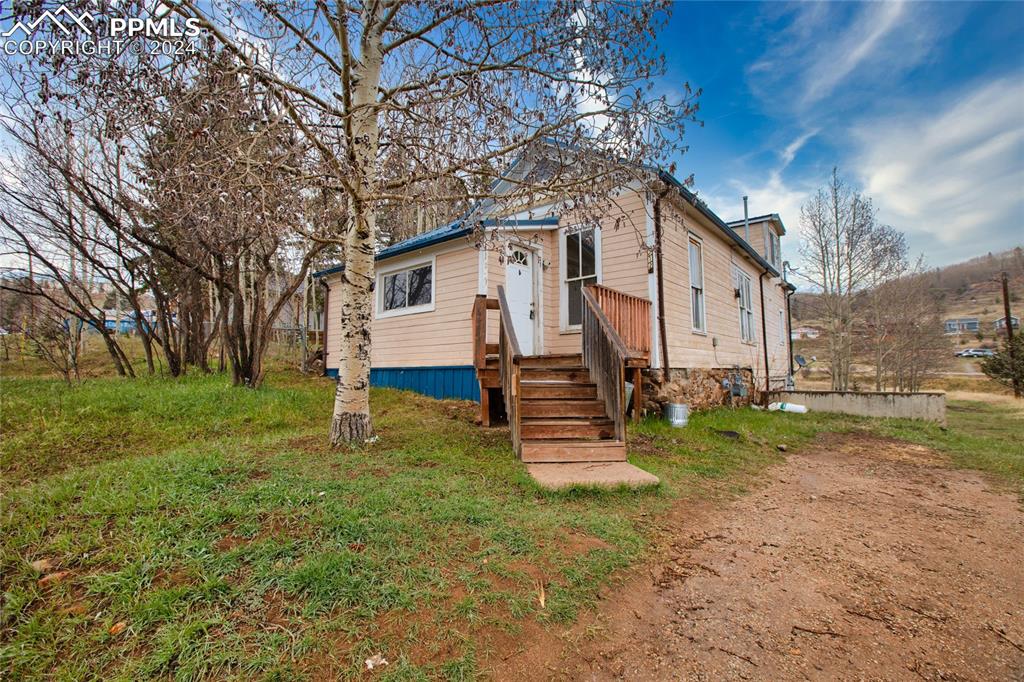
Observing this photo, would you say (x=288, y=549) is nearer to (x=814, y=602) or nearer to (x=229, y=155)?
(x=814, y=602)

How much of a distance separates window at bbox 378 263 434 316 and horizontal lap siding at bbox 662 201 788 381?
16.5 ft

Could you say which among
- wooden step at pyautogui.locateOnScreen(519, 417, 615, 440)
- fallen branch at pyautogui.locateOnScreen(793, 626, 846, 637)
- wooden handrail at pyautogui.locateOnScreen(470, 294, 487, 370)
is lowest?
fallen branch at pyautogui.locateOnScreen(793, 626, 846, 637)

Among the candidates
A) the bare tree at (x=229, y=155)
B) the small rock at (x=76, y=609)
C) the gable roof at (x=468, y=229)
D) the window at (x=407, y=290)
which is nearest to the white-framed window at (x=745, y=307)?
the gable roof at (x=468, y=229)

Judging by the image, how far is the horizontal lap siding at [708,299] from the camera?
26.0 ft

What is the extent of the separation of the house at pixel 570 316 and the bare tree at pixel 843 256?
7.13 metres

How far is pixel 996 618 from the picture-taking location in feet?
7.19

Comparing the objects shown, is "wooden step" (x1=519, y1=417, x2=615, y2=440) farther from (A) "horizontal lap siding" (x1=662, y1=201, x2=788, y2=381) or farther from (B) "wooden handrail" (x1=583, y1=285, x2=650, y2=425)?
(A) "horizontal lap siding" (x1=662, y1=201, x2=788, y2=381)

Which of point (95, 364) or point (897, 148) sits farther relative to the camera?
point (95, 364)

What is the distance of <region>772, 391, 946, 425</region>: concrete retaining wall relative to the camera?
8.84 meters

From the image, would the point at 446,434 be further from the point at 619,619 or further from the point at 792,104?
the point at 792,104

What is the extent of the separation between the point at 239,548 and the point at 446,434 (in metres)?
3.20

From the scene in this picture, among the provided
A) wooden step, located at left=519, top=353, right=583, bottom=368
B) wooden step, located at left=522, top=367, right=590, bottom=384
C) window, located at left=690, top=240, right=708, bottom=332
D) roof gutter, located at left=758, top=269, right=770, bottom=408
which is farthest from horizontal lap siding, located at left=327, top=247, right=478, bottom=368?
roof gutter, located at left=758, top=269, right=770, bottom=408

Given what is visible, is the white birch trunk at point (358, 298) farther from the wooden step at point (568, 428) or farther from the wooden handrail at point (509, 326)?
the wooden step at point (568, 428)

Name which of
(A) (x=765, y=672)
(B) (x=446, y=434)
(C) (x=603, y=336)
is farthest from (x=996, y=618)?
(B) (x=446, y=434)
